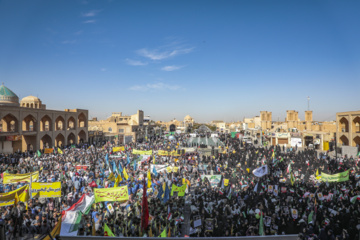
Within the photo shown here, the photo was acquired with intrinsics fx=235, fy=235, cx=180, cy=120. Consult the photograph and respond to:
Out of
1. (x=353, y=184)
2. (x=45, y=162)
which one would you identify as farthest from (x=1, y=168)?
(x=353, y=184)

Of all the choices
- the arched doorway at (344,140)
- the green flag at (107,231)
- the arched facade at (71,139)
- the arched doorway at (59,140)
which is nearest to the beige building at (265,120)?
the arched doorway at (344,140)

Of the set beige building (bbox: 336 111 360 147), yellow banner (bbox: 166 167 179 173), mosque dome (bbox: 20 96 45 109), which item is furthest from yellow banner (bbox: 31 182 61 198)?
mosque dome (bbox: 20 96 45 109)

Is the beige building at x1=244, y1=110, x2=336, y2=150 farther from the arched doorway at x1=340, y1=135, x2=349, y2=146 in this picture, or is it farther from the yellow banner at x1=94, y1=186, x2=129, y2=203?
the yellow banner at x1=94, y1=186, x2=129, y2=203

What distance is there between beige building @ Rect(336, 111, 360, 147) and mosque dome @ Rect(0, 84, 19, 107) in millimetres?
46693

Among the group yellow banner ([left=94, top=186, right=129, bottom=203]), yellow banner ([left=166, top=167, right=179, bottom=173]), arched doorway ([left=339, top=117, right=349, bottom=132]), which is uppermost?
arched doorway ([left=339, top=117, right=349, bottom=132])

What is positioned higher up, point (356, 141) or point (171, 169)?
point (356, 141)

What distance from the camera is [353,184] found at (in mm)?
12609

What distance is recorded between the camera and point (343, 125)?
109ft

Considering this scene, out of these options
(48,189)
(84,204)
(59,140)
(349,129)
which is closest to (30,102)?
(59,140)

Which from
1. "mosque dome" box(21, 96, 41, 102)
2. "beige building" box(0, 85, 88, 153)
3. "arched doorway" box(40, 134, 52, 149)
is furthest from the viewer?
"mosque dome" box(21, 96, 41, 102)

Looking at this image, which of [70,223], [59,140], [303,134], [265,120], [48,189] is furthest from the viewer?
[265,120]

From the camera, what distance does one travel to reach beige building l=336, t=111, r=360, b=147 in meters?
28.9

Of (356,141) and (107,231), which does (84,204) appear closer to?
(107,231)

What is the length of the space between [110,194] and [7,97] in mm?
35912
